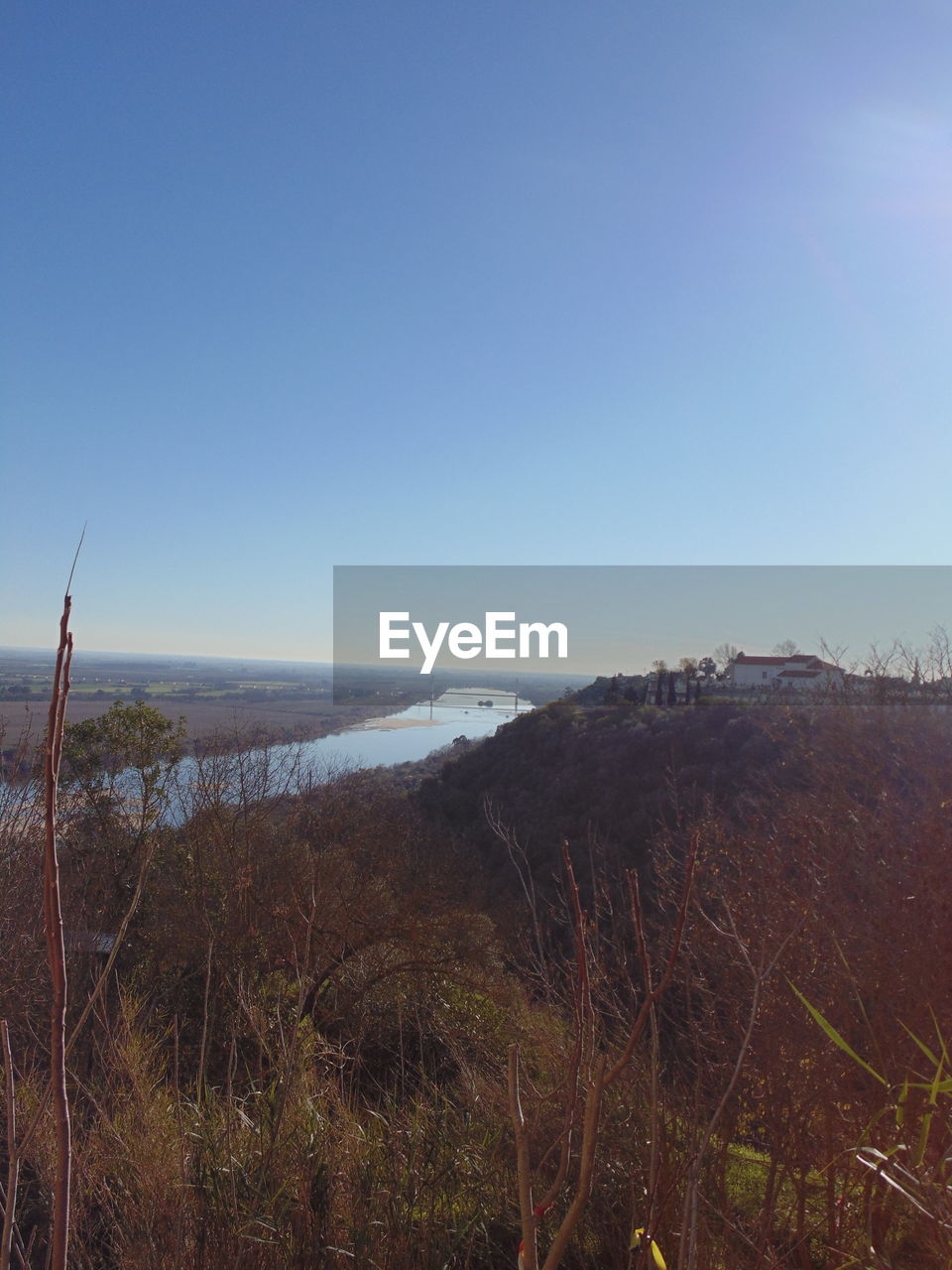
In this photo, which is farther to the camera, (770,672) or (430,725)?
(430,725)

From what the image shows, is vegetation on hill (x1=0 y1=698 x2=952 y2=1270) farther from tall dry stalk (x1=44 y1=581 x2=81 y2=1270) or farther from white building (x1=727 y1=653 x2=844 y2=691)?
white building (x1=727 y1=653 x2=844 y2=691)

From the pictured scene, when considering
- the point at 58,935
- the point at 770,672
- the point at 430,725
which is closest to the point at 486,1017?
the point at 58,935

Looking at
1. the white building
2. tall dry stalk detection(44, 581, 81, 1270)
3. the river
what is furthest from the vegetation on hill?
the river

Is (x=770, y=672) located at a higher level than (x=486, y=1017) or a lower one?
higher

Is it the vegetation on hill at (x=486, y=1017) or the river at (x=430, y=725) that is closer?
the vegetation on hill at (x=486, y=1017)

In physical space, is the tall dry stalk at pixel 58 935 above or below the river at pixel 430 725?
above

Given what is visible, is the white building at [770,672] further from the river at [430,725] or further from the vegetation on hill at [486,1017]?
the river at [430,725]

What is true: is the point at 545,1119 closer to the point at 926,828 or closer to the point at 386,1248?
the point at 386,1248

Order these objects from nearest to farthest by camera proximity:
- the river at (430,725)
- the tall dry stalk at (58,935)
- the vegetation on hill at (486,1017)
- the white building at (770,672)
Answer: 1. the tall dry stalk at (58,935)
2. the vegetation on hill at (486,1017)
3. the white building at (770,672)
4. the river at (430,725)

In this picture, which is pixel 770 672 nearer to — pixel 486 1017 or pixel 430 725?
pixel 430 725

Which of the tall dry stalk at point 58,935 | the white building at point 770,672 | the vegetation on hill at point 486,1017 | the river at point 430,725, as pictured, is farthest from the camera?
the river at point 430,725

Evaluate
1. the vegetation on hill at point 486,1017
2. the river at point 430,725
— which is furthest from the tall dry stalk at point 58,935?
the river at point 430,725
